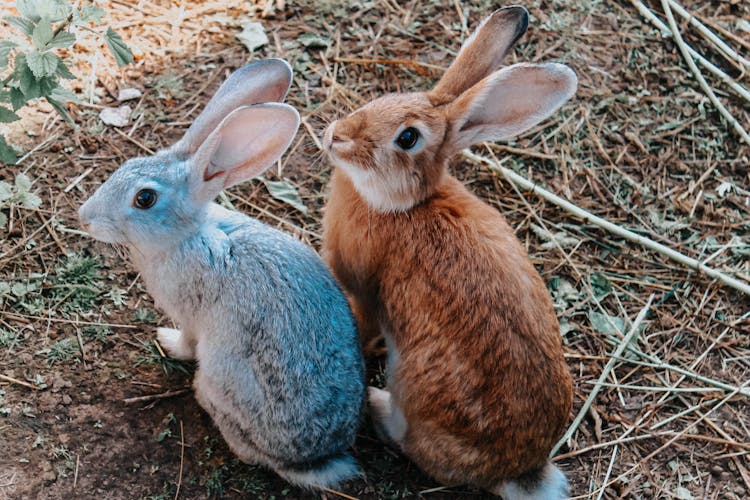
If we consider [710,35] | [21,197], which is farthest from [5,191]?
[710,35]

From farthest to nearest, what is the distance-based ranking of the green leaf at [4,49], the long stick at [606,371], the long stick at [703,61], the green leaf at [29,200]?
1. the long stick at [703,61]
2. the green leaf at [29,200]
3. the long stick at [606,371]
4. the green leaf at [4,49]

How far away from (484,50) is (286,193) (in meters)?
1.70

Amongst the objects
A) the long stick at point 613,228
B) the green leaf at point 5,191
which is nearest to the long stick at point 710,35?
the long stick at point 613,228

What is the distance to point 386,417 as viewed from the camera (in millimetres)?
4336

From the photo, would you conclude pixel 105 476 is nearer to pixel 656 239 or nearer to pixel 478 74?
pixel 478 74

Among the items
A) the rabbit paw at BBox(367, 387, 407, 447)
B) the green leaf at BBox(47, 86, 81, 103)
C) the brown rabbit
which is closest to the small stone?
the green leaf at BBox(47, 86, 81, 103)

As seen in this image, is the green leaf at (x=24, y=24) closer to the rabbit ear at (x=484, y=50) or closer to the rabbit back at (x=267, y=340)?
the rabbit back at (x=267, y=340)

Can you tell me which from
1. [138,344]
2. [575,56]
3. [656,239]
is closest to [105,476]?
[138,344]

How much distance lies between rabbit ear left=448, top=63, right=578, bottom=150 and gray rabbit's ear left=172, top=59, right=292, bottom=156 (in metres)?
0.88

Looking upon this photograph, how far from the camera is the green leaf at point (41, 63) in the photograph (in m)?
3.94

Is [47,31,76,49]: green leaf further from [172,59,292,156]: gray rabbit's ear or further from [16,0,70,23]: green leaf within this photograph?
[172,59,292,156]: gray rabbit's ear

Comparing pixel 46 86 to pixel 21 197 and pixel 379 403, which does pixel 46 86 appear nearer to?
pixel 21 197

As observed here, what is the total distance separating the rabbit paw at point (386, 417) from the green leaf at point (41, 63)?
2.27 metres

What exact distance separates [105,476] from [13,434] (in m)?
0.50
